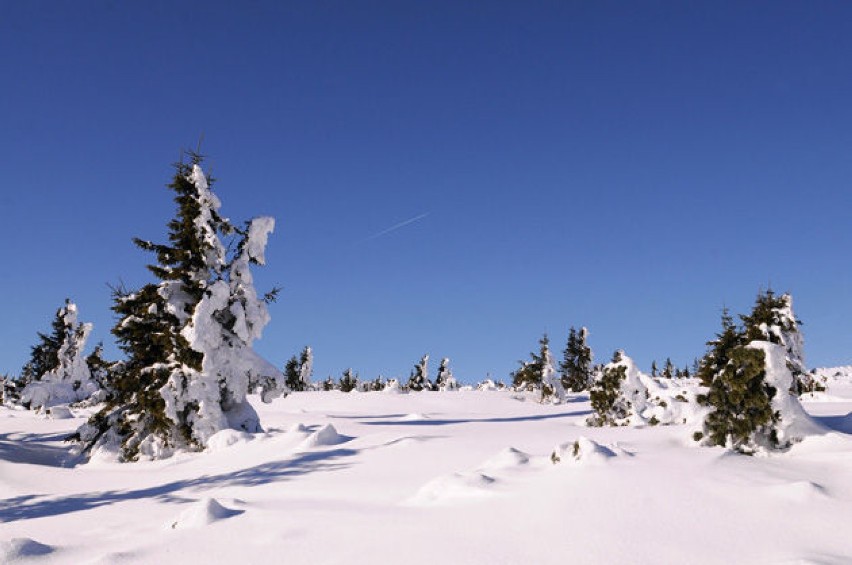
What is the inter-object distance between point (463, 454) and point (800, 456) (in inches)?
223

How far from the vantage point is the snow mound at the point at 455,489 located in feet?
24.5

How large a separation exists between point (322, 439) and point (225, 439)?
125 inches

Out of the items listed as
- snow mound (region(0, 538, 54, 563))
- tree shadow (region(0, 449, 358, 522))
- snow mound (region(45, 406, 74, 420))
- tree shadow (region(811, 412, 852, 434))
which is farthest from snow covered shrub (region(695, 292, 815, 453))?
snow mound (region(45, 406, 74, 420))

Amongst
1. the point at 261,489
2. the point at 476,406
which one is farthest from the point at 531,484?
the point at 476,406

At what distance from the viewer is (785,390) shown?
34.3 ft

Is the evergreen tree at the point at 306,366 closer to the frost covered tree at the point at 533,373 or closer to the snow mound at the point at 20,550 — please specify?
the frost covered tree at the point at 533,373

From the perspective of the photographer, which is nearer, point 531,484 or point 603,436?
point 531,484

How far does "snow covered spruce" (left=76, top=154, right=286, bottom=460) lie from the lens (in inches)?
623

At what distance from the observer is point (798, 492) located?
7012mm

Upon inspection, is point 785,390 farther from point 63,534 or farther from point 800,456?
point 63,534

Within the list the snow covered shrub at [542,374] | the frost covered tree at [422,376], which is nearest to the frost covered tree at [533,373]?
the snow covered shrub at [542,374]

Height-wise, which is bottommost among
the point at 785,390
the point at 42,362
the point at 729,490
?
the point at 729,490

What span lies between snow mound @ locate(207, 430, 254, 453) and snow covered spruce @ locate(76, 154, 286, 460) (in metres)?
0.74

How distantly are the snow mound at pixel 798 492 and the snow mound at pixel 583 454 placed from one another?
6.52ft
